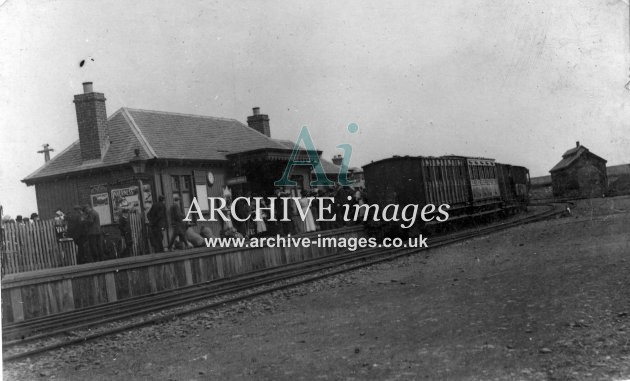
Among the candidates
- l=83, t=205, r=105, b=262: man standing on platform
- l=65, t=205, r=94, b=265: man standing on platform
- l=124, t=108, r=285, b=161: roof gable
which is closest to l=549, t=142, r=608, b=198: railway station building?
l=124, t=108, r=285, b=161: roof gable

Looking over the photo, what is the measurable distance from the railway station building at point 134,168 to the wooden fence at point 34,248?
100 inches

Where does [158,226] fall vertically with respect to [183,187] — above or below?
below

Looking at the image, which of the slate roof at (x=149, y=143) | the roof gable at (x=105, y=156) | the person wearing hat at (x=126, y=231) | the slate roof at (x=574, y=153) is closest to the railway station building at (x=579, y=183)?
the slate roof at (x=574, y=153)

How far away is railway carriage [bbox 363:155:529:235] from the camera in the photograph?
1783 centimetres

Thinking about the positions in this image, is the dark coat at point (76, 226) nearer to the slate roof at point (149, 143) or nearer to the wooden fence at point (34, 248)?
the wooden fence at point (34, 248)

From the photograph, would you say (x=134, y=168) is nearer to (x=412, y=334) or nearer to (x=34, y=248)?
(x=34, y=248)

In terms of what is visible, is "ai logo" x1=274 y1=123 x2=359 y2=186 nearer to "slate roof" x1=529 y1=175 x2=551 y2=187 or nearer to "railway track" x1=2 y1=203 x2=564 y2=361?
"railway track" x1=2 y1=203 x2=564 y2=361

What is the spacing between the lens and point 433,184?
18312 mm

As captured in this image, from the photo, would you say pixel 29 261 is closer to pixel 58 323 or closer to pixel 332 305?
pixel 58 323

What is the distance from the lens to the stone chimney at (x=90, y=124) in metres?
16.9

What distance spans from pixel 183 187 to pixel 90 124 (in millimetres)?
3542

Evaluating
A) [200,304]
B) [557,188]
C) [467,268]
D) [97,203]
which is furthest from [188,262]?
[557,188]

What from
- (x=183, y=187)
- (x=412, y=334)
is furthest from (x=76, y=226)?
(x=412, y=334)

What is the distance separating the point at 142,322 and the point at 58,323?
1.30 metres
